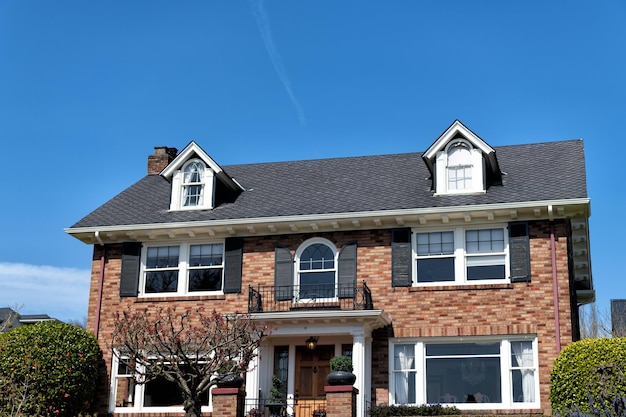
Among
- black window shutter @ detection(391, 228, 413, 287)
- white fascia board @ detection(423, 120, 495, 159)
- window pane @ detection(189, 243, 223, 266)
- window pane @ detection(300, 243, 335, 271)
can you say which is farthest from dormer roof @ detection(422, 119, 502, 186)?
window pane @ detection(189, 243, 223, 266)

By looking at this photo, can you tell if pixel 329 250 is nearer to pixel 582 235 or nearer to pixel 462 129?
pixel 462 129

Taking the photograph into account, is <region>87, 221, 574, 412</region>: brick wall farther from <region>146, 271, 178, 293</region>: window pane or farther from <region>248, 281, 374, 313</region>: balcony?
<region>146, 271, 178, 293</region>: window pane

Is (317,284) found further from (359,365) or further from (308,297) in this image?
(359,365)

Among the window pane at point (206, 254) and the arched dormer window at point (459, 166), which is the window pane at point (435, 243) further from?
the window pane at point (206, 254)

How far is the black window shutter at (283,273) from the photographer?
938 inches

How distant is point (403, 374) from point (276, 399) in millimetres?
3471

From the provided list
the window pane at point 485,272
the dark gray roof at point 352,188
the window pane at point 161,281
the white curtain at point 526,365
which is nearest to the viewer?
the white curtain at point 526,365

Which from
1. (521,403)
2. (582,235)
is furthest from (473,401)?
(582,235)

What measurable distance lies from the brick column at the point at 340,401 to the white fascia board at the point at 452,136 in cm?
785

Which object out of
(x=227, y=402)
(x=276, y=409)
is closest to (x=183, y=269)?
(x=276, y=409)

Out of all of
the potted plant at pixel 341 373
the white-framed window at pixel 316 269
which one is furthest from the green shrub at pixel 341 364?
the white-framed window at pixel 316 269

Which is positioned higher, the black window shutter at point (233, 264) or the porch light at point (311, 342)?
the black window shutter at point (233, 264)

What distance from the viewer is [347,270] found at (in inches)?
930

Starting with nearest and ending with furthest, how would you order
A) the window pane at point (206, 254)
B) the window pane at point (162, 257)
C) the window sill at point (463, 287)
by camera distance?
the window sill at point (463, 287) < the window pane at point (206, 254) < the window pane at point (162, 257)
